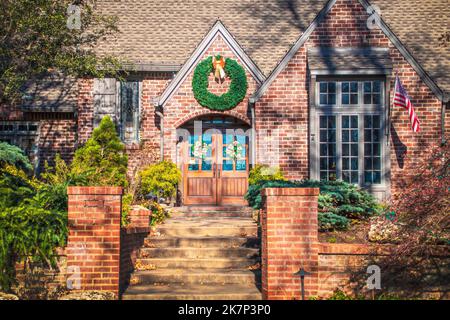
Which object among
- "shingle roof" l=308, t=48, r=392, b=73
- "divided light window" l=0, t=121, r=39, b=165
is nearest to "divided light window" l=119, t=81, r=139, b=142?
"divided light window" l=0, t=121, r=39, b=165

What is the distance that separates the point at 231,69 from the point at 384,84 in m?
4.05

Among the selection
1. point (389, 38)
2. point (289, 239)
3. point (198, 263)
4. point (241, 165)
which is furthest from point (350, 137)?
point (289, 239)

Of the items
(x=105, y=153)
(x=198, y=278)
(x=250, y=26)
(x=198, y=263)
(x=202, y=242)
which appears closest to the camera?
(x=198, y=278)

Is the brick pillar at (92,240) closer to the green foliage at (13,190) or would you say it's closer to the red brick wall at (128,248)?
the red brick wall at (128,248)

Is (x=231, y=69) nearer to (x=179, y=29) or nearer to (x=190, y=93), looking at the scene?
(x=190, y=93)

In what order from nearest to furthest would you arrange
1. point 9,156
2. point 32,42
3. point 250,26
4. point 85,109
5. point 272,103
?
1. point 9,156
2. point 32,42
3. point 272,103
4. point 85,109
5. point 250,26

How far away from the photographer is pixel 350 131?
1598cm

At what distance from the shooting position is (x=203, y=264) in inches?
426

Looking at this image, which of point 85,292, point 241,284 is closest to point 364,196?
point 241,284

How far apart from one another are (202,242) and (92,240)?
299 centimetres

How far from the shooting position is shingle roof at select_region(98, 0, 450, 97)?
61.4 ft

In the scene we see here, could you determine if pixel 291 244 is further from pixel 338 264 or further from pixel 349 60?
pixel 349 60

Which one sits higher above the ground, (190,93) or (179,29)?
(179,29)

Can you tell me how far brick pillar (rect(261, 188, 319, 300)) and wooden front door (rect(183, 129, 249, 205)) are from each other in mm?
8031
